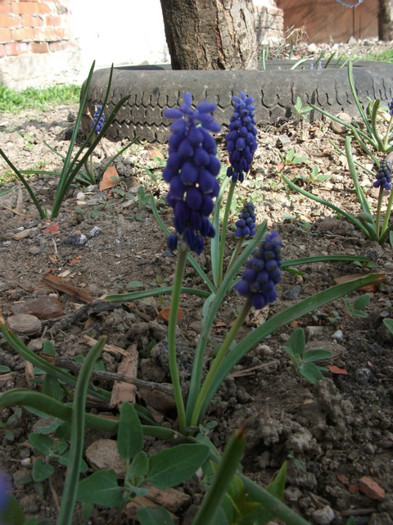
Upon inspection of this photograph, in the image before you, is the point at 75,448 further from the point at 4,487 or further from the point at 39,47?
the point at 39,47

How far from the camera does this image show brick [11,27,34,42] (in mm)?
6491

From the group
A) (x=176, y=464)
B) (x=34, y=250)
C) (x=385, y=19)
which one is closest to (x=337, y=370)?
(x=176, y=464)

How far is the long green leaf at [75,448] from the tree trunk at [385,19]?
1501 cm

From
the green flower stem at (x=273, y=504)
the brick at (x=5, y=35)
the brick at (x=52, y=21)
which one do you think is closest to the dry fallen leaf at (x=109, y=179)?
the green flower stem at (x=273, y=504)

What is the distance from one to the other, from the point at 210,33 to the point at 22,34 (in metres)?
3.93

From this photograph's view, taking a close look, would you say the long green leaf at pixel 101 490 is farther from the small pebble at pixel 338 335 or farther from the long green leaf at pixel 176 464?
the small pebble at pixel 338 335

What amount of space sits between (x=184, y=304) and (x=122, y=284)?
0.31 metres

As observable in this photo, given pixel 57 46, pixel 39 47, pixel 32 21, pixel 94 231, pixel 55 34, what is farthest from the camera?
pixel 57 46

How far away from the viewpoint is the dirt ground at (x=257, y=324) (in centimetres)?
125

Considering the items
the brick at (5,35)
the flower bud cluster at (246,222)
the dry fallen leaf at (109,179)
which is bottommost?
the dry fallen leaf at (109,179)

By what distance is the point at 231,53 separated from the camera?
13.5 feet

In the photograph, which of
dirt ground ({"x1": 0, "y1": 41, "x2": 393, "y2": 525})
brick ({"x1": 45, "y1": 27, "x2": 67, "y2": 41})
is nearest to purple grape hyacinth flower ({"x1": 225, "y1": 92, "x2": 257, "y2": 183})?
dirt ground ({"x1": 0, "y1": 41, "x2": 393, "y2": 525})

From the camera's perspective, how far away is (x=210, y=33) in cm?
393

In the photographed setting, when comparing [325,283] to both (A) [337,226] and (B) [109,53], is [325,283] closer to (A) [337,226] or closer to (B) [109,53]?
(A) [337,226]
